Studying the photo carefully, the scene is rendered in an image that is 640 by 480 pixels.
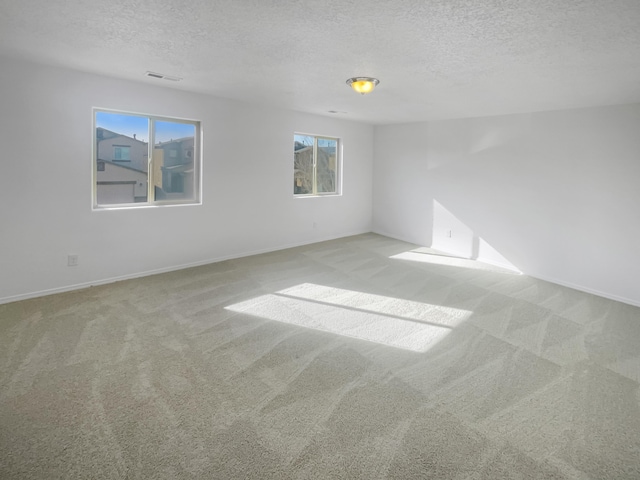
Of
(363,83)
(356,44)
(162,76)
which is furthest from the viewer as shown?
(162,76)

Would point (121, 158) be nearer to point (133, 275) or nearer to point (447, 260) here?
point (133, 275)

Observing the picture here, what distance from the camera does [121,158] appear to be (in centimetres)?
454

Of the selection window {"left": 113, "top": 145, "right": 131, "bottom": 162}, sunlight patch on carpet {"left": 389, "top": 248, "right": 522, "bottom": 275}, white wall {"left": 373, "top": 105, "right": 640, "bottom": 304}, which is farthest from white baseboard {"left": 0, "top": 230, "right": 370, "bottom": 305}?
white wall {"left": 373, "top": 105, "right": 640, "bottom": 304}

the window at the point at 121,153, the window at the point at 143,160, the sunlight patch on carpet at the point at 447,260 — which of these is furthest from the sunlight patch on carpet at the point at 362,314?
the window at the point at 121,153

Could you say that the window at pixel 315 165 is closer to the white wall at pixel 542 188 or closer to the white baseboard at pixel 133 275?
the white baseboard at pixel 133 275

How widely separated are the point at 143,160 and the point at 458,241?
4977mm

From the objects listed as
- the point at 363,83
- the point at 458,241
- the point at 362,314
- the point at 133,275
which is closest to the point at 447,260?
the point at 458,241

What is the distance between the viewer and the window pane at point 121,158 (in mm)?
4340

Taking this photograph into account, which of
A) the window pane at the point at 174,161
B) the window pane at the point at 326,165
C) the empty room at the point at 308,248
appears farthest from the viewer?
the window pane at the point at 326,165

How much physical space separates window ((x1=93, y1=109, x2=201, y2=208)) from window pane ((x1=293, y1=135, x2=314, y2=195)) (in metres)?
2.00

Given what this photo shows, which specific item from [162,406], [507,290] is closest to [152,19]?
[162,406]

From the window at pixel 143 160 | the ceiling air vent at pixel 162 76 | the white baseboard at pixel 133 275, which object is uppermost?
the ceiling air vent at pixel 162 76

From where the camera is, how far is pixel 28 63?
3.63 metres

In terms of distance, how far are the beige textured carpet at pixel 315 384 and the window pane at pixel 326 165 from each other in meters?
3.28
